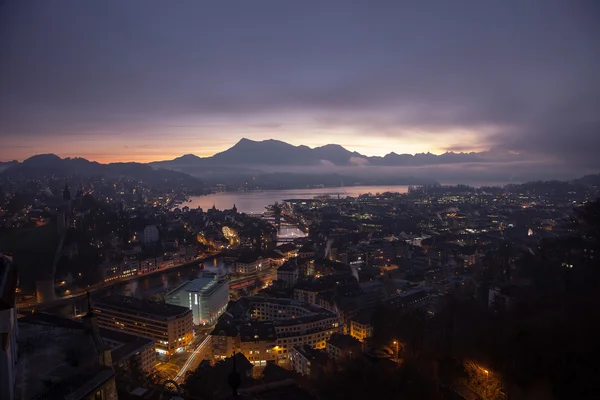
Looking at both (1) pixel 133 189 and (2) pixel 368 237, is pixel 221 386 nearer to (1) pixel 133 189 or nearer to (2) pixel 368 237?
(2) pixel 368 237

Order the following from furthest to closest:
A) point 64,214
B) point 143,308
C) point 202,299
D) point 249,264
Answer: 1. point 64,214
2. point 249,264
3. point 202,299
4. point 143,308

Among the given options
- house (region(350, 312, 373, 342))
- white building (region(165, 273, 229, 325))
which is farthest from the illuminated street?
house (region(350, 312, 373, 342))

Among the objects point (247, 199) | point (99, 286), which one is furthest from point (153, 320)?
point (247, 199)

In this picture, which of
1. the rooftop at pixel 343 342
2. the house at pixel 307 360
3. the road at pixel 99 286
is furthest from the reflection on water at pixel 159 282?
the rooftop at pixel 343 342

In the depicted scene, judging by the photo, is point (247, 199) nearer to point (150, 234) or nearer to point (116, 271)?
point (150, 234)

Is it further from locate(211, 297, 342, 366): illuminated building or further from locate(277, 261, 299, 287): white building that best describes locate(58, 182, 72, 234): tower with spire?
locate(211, 297, 342, 366): illuminated building
